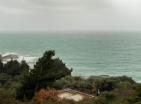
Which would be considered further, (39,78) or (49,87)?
(39,78)

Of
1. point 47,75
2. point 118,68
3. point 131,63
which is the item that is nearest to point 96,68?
point 118,68

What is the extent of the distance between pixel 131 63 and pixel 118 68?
8918mm

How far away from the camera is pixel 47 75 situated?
29.9 metres

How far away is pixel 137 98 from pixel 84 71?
201 ft

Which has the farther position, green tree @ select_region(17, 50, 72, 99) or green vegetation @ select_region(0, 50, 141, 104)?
green tree @ select_region(17, 50, 72, 99)

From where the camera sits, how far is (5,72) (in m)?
47.8

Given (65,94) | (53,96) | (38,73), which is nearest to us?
(53,96)

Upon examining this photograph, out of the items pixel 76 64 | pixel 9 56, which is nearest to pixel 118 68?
pixel 76 64

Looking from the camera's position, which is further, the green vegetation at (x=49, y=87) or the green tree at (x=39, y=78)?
the green tree at (x=39, y=78)

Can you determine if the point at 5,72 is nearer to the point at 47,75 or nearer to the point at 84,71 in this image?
the point at 47,75

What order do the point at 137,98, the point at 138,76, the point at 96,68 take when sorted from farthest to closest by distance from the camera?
1. the point at 96,68
2. the point at 138,76
3. the point at 137,98

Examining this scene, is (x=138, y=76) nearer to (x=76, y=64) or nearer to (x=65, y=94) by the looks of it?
(x=76, y=64)

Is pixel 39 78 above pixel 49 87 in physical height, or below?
above

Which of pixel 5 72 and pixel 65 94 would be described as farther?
pixel 5 72
